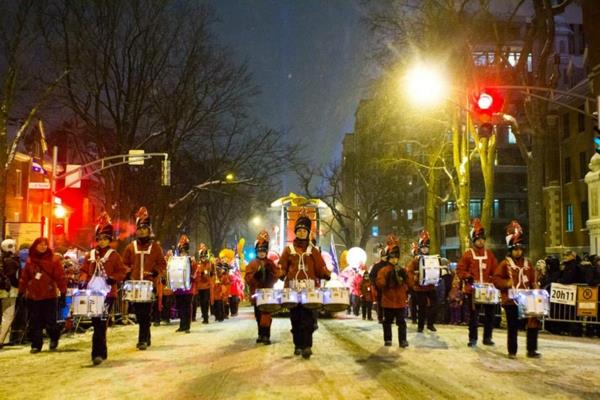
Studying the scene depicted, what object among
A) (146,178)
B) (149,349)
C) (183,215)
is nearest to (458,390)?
(149,349)

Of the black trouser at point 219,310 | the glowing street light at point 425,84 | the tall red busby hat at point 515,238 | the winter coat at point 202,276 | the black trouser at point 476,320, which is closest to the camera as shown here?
the tall red busby hat at point 515,238

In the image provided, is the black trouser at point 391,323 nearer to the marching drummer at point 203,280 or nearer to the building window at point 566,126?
the marching drummer at point 203,280

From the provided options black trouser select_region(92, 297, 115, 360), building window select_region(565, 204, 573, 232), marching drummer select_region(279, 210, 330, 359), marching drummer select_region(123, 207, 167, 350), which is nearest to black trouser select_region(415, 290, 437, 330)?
marching drummer select_region(279, 210, 330, 359)

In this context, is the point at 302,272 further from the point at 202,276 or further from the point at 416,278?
the point at 202,276

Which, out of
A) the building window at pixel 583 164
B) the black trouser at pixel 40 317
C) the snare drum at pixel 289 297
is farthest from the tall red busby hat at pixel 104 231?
the building window at pixel 583 164

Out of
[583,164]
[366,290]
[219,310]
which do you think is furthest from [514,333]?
[583,164]

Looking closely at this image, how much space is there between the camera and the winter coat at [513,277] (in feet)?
38.7

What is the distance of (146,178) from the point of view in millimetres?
39656

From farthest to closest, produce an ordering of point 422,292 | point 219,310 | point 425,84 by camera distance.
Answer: point 425,84
point 219,310
point 422,292

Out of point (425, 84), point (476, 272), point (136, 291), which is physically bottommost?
point (136, 291)

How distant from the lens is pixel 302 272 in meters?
11.8

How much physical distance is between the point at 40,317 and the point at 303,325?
17.2 ft

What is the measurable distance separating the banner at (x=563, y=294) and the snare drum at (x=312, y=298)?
29.1ft

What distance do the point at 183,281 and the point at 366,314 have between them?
1084cm
